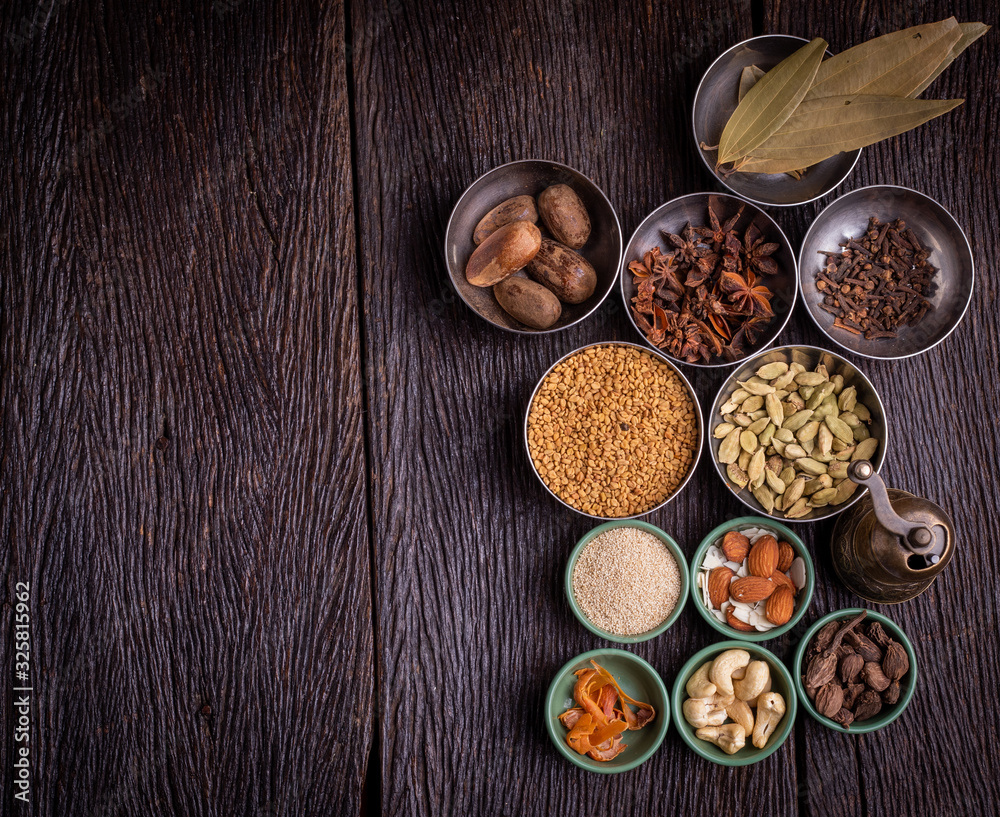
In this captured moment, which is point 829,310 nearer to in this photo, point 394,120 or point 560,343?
point 560,343

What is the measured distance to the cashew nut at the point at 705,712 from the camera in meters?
1.55

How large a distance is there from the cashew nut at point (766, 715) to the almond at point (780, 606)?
0.17 metres

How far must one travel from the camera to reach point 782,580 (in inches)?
62.7

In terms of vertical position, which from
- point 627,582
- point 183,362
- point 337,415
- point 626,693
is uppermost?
point 183,362

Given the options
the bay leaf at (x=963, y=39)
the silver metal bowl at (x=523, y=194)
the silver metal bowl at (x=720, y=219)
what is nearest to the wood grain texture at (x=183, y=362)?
the silver metal bowl at (x=523, y=194)

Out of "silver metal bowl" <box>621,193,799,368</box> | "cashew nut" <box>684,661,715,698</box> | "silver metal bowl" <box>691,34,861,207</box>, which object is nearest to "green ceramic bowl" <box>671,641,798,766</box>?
"cashew nut" <box>684,661,715,698</box>

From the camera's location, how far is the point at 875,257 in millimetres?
1672

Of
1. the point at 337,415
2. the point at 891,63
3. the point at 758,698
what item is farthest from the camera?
the point at 337,415

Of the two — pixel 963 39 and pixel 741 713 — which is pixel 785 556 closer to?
pixel 741 713

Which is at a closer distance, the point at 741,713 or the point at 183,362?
the point at 741,713

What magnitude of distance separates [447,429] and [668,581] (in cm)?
65

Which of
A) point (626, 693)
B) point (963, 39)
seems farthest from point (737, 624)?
point (963, 39)

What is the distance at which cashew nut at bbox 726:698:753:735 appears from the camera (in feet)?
5.08

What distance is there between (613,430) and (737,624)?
0.56 m
